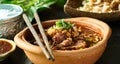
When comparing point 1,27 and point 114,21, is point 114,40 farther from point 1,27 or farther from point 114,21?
point 1,27

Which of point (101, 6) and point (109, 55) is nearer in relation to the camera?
point (109, 55)

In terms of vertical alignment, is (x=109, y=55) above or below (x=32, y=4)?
below

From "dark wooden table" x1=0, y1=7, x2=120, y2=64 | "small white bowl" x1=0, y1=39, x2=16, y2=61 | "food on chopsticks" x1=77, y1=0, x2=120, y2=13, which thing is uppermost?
"food on chopsticks" x1=77, y1=0, x2=120, y2=13

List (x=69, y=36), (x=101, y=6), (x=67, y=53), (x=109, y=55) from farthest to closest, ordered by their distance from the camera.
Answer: (x=101, y=6)
(x=109, y=55)
(x=69, y=36)
(x=67, y=53)

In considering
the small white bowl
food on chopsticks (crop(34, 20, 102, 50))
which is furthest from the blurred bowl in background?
food on chopsticks (crop(34, 20, 102, 50))

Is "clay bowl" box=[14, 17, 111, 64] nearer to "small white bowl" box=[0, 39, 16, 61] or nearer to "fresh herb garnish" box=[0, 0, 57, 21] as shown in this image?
"small white bowl" box=[0, 39, 16, 61]

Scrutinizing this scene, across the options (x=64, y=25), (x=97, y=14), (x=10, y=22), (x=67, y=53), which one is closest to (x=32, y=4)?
(x=10, y=22)

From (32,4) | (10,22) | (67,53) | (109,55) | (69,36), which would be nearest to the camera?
(67,53)

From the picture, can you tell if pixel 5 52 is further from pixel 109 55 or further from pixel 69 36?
pixel 109 55
